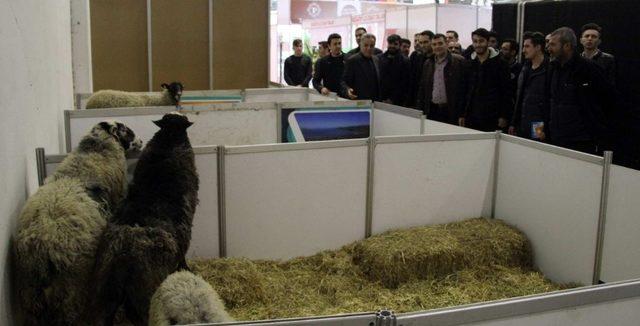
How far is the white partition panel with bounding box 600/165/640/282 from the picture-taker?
3.80 meters

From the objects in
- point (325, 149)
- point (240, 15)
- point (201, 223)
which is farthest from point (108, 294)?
point (240, 15)

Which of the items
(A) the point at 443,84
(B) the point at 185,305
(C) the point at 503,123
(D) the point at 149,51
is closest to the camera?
(B) the point at 185,305

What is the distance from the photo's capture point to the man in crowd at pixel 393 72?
28.8ft

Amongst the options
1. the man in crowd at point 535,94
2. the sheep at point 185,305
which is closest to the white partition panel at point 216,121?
the man in crowd at point 535,94

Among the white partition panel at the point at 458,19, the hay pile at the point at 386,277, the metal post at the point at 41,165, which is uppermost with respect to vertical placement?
the white partition panel at the point at 458,19

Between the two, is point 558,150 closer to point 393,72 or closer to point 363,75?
point 363,75

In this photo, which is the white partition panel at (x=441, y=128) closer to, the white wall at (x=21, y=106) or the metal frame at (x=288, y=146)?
the metal frame at (x=288, y=146)

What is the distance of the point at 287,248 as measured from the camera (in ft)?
14.2

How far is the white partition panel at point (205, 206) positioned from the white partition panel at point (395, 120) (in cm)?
245

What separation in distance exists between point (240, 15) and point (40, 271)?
839 centimetres

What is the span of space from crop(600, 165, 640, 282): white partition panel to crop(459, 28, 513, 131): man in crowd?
3.17 metres

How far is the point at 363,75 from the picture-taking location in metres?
7.97

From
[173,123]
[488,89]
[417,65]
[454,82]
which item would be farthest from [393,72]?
[173,123]

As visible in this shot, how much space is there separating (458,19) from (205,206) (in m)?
13.3
